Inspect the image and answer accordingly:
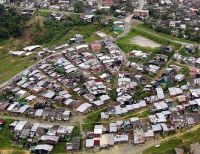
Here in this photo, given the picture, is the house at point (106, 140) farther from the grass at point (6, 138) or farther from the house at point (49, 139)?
the grass at point (6, 138)

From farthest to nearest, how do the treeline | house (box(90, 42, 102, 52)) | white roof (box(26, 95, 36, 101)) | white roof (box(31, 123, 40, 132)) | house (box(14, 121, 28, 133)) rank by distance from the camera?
the treeline → house (box(90, 42, 102, 52)) → white roof (box(26, 95, 36, 101)) → house (box(14, 121, 28, 133)) → white roof (box(31, 123, 40, 132))

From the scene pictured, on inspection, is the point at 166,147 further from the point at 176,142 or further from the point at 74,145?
the point at 74,145

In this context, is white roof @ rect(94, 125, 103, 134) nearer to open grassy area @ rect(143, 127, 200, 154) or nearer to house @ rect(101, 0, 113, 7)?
open grassy area @ rect(143, 127, 200, 154)

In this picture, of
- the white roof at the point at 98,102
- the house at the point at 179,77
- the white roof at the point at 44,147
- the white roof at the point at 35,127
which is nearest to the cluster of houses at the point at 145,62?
the house at the point at 179,77

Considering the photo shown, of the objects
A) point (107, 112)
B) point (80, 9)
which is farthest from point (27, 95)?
point (80, 9)

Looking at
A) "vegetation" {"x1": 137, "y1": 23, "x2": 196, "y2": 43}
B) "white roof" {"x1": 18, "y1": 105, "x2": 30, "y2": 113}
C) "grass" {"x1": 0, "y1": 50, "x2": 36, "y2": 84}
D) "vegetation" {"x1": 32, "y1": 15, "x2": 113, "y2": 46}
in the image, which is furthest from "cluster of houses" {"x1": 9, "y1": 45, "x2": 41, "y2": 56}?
"white roof" {"x1": 18, "y1": 105, "x2": 30, "y2": 113}

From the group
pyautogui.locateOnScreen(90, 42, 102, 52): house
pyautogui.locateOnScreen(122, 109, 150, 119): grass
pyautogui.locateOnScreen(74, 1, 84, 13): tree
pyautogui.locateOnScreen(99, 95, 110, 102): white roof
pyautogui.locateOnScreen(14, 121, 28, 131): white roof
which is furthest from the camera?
pyautogui.locateOnScreen(74, 1, 84, 13): tree
